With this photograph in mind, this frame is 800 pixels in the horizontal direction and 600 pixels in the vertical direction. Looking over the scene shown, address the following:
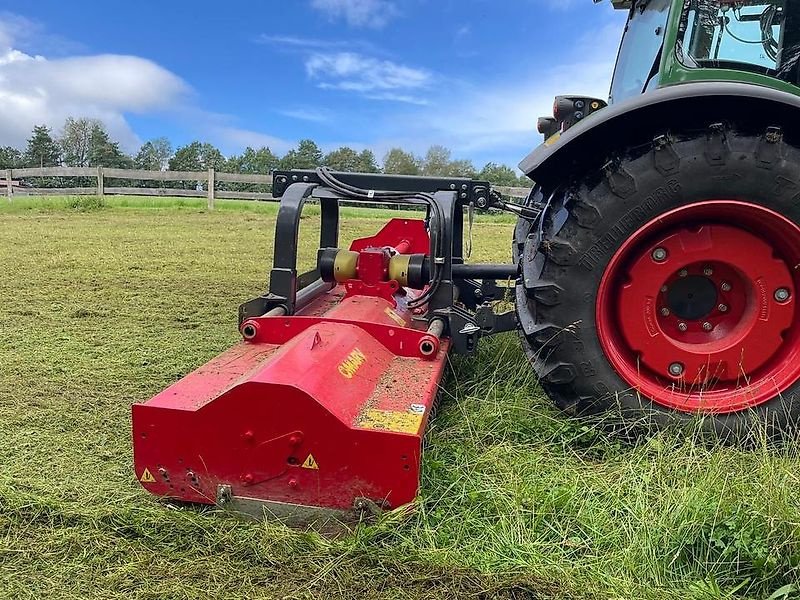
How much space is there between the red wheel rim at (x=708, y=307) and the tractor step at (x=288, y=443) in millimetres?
886

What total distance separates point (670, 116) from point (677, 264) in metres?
0.55

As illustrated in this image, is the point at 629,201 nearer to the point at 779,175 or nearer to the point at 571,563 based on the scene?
the point at 779,175

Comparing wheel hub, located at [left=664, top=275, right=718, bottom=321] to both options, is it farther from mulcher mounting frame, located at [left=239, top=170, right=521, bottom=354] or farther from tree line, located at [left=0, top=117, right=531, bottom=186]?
tree line, located at [left=0, top=117, right=531, bottom=186]

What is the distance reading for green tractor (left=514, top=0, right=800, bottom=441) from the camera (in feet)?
7.67

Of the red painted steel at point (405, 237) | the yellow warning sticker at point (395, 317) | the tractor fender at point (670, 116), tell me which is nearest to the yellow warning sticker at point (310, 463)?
the yellow warning sticker at point (395, 317)

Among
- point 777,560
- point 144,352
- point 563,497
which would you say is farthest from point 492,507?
point 144,352

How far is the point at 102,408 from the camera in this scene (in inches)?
116

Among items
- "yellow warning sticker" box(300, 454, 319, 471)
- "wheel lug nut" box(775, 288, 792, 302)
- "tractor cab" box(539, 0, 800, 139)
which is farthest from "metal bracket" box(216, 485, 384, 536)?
"tractor cab" box(539, 0, 800, 139)

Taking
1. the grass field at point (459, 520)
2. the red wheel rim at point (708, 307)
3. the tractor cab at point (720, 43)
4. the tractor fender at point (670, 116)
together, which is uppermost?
the tractor cab at point (720, 43)

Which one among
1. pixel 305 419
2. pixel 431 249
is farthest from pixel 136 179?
pixel 305 419

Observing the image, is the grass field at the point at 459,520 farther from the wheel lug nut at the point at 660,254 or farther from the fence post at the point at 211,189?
the fence post at the point at 211,189

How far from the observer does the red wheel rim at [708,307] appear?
2453 mm

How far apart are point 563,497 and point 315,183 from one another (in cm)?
189

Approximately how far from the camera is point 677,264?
2469 mm
